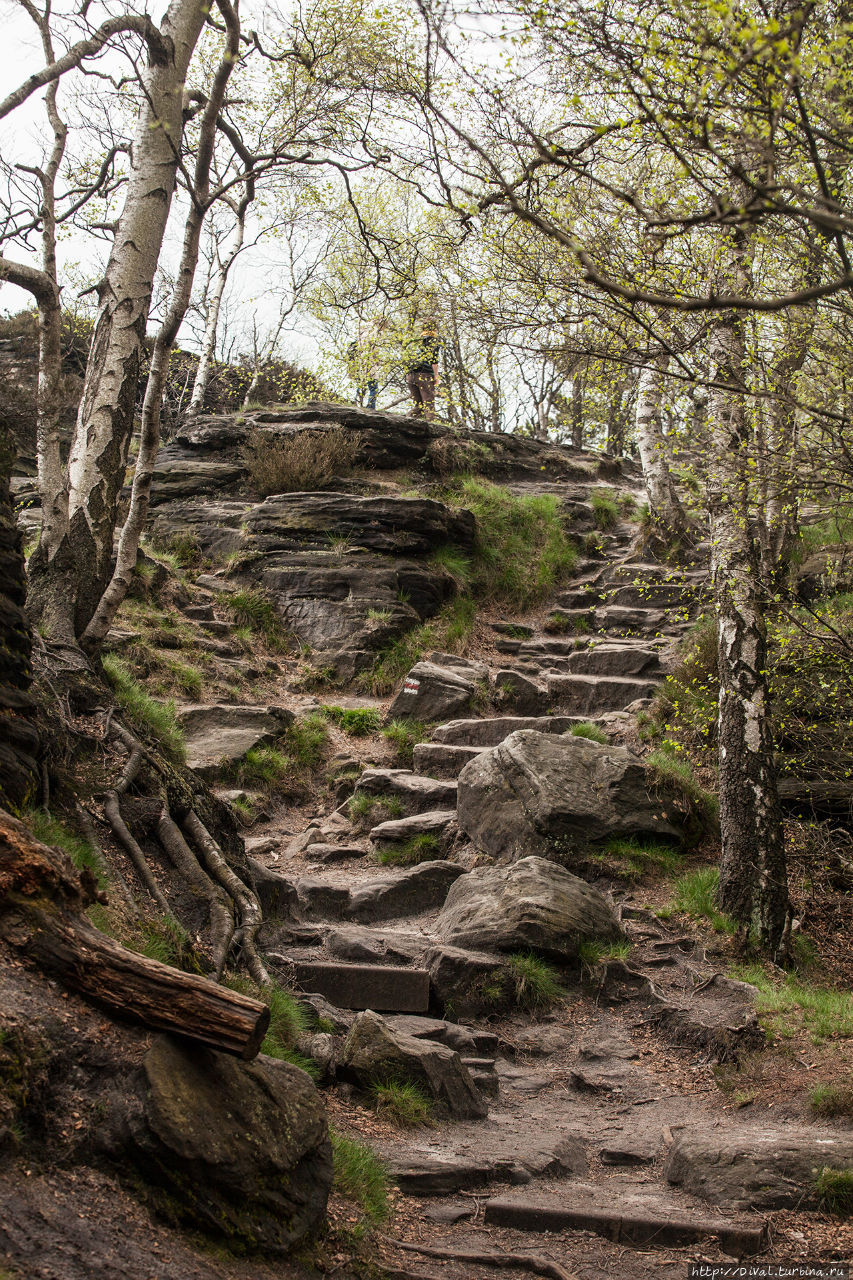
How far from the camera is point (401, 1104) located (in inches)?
176

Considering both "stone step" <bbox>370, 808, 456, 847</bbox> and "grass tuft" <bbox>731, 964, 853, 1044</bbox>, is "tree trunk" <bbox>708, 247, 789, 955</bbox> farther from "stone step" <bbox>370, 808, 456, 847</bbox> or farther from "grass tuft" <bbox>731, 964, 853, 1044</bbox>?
"stone step" <bbox>370, 808, 456, 847</bbox>

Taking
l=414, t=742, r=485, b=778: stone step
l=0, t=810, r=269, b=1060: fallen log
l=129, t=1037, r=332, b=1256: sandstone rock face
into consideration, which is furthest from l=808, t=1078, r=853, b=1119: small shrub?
l=414, t=742, r=485, b=778: stone step

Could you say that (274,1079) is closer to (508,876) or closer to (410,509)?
(508,876)

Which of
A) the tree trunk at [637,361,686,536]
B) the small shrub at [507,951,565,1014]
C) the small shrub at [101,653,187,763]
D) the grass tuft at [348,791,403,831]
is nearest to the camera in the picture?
the small shrub at [101,653,187,763]

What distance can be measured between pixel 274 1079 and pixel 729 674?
5.27 m

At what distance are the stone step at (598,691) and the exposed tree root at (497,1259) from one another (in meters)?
8.18

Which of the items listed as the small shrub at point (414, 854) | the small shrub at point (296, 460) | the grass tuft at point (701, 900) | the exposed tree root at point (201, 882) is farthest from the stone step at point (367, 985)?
the small shrub at point (296, 460)

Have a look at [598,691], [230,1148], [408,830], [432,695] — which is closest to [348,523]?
[432,695]

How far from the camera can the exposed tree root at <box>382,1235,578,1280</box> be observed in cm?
327

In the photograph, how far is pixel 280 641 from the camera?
1234cm

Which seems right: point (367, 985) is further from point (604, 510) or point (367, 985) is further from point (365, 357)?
point (604, 510)

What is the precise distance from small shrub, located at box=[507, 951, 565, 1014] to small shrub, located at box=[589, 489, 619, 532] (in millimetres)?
11299

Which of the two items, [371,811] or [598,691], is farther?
[598,691]

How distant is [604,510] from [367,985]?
12560 millimetres
